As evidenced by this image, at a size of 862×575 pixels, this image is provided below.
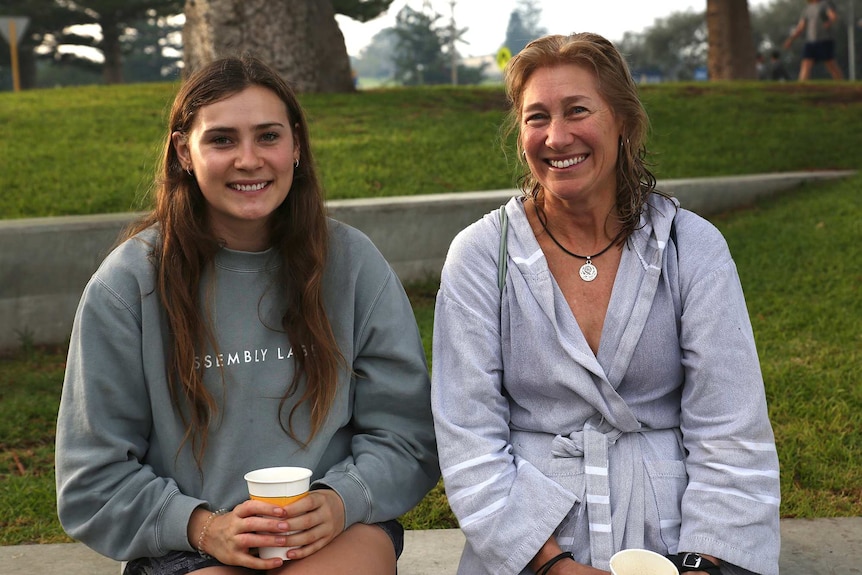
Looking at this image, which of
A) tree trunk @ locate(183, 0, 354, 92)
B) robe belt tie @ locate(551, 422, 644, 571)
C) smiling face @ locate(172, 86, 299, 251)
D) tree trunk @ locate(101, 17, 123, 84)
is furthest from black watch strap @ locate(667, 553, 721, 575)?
tree trunk @ locate(101, 17, 123, 84)

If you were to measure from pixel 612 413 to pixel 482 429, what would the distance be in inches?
12.9

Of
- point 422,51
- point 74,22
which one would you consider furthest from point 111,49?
point 422,51

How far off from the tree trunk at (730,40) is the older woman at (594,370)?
15.5 metres

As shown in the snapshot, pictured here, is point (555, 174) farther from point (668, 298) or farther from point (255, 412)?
point (255, 412)

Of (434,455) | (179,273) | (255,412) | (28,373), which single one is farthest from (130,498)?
(28,373)

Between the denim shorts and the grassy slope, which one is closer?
the denim shorts

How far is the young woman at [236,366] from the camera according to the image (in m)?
2.42

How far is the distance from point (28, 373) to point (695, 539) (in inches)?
157

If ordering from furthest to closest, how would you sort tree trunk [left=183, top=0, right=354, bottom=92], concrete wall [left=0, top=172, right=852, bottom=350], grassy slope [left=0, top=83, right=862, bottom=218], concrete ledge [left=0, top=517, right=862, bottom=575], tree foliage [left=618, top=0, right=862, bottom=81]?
tree foliage [left=618, top=0, right=862, bottom=81], tree trunk [left=183, top=0, right=354, bottom=92], grassy slope [left=0, top=83, right=862, bottom=218], concrete wall [left=0, top=172, right=852, bottom=350], concrete ledge [left=0, top=517, right=862, bottom=575]

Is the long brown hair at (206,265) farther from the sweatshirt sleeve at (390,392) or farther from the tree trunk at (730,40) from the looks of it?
the tree trunk at (730,40)

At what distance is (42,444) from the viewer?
4531 millimetres

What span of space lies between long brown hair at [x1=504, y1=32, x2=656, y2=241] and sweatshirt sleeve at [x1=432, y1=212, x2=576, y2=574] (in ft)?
1.17

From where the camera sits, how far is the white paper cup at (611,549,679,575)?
2.09m

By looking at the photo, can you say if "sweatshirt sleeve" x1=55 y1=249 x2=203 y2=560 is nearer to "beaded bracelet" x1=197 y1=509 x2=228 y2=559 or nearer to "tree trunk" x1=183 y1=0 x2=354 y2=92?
"beaded bracelet" x1=197 y1=509 x2=228 y2=559
